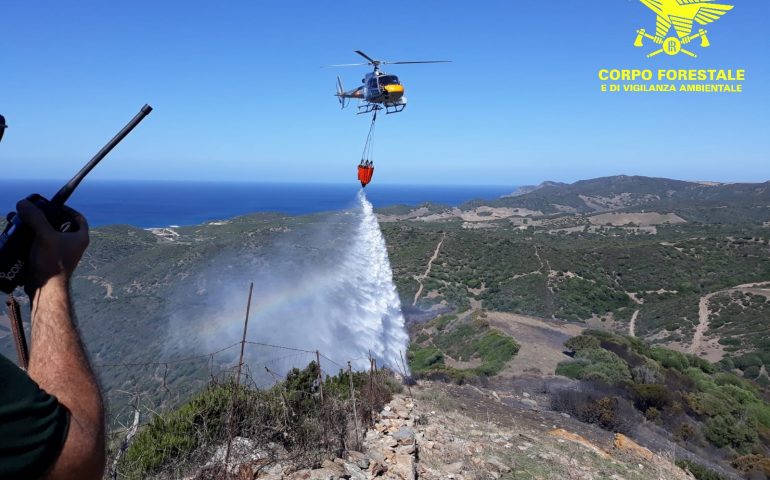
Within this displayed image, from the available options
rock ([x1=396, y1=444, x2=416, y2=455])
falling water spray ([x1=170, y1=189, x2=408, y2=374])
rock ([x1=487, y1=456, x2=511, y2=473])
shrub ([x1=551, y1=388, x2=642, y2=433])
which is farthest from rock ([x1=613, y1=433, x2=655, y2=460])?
falling water spray ([x1=170, y1=189, x2=408, y2=374])

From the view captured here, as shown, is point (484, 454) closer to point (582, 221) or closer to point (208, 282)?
point (208, 282)

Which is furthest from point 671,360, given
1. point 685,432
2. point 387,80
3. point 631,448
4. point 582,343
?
point 387,80

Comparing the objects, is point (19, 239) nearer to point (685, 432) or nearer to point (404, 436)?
point (404, 436)

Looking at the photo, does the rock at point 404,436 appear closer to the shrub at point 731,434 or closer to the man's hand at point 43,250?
the man's hand at point 43,250

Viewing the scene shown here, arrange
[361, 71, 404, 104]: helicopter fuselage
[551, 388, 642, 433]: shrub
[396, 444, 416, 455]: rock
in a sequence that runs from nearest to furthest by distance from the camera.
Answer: [396, 444, 416, 455]: rock < [551, 388, 642, 433]: shrub < [361, 71, 404, 104]: helicopter fuselage

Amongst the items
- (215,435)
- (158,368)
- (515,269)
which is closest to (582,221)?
(515,269)

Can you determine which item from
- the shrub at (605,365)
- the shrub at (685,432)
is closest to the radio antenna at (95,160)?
the shrub at (685,432)

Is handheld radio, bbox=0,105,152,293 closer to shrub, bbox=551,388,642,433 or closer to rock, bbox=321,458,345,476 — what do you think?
rock, bbox=321,458,345,476
